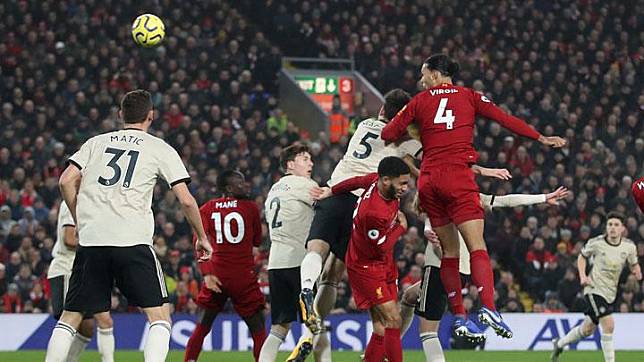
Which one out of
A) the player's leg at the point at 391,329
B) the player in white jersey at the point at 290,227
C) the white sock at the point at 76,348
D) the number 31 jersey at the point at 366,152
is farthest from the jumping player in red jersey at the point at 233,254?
the player's leg at the point at 391,329

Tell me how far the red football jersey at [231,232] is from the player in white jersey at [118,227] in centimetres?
355

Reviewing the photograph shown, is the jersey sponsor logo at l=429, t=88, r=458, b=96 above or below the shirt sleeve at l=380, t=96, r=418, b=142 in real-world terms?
above

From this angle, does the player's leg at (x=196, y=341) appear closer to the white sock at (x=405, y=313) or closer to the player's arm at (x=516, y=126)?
the white sock at (x=405, y=313)

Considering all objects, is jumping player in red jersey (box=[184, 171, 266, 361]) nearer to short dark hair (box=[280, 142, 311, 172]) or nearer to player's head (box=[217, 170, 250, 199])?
player's head (box=[217, 170, 250, 199])

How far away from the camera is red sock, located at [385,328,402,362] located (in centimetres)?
1027

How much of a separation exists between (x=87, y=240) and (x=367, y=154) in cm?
358

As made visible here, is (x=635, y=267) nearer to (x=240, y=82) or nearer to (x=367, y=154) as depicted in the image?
(x=367, y=154)

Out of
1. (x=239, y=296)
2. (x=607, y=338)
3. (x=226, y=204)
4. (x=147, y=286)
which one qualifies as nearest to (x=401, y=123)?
(x=147, y=286)

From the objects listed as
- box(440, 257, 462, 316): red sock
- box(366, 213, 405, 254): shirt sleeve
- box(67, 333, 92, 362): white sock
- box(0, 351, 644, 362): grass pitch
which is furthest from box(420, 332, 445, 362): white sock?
box(0, 351, 644, 362): grass pitch

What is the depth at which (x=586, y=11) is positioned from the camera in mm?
29953

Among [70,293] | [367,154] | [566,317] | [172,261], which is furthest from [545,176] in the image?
[70,293]

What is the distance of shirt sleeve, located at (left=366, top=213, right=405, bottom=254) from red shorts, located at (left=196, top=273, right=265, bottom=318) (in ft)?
7.63

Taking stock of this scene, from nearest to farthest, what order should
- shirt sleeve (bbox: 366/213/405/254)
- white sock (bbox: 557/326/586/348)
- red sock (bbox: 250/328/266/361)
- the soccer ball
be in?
shirt sleeve (bbox: 366/213/405/254) → red sock (bbox: 250/328/266/361) → white sock (bbox: 557/326/586/348) → the soccer ball

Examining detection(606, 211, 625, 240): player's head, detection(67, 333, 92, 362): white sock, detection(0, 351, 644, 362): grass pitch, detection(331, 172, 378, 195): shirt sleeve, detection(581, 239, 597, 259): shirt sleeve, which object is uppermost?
detection(331, 172, 378, 195): shirt sleeve
